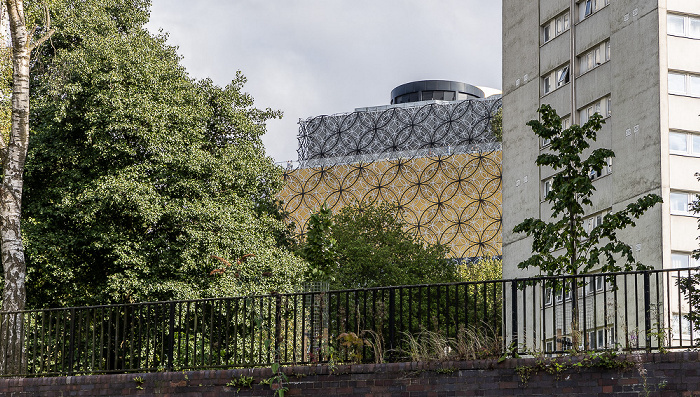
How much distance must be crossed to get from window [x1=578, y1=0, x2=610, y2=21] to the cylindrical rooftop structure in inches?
3291

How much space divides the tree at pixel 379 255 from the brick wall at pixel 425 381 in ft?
124

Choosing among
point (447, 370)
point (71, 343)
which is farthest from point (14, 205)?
point (447, 370)

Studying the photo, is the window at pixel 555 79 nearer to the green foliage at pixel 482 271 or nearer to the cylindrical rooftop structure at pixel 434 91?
the green foliage at pixel 482 271

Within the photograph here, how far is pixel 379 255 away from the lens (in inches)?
2234

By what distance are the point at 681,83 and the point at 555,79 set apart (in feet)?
24.2

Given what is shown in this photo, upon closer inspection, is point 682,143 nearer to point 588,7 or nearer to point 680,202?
point 680,202

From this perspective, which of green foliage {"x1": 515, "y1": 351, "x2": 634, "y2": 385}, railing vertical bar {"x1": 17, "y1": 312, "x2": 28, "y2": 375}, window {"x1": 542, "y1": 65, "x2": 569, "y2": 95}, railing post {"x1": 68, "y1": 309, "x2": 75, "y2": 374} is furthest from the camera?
window {"x1": 542, "y1": 65, "x2": 569, "y2": 95}

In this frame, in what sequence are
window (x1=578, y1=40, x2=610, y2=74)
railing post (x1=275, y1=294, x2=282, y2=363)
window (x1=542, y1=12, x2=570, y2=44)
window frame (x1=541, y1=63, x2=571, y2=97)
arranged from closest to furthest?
1. railing post (x1=275, y1=294, x2=282, y2=363)
2. window (x1=578, y1=40, x2=610, y2=74)
3. window frame (x1=541, y1=63, x2=571, y2=97)
4. window (x1=542, y1=12, x2=570, y2=44)

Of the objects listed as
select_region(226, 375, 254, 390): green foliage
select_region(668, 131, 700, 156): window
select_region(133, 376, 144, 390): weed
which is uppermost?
select_region(668, 131, 700, 156): window

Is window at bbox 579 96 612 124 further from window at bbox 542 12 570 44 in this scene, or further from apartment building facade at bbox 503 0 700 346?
window at bbox 542 12 570 44

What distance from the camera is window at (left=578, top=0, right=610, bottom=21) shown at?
134ft

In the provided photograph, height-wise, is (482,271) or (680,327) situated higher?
(482,271)

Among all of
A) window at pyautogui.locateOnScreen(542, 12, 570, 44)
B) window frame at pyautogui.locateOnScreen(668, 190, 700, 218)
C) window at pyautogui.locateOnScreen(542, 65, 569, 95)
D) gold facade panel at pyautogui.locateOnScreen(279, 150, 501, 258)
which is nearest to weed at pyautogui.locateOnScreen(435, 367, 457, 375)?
window frame at pyautogui.locateOnScreen(668, 190, 700, 218)

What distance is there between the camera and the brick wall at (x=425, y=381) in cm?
1183
